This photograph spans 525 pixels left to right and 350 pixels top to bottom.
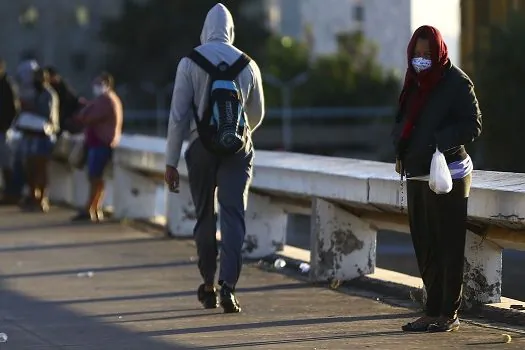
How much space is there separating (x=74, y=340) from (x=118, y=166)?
809 cm

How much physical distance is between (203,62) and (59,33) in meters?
103

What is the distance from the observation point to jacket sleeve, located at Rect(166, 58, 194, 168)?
870 cm

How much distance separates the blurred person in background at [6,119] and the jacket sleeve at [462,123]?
10688 mm

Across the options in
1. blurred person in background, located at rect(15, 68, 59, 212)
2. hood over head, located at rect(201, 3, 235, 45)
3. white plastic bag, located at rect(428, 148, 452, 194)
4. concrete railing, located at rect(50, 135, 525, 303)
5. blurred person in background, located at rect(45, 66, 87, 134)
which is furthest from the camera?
blurred person in background, located at rect(45, 66, 87, 134)

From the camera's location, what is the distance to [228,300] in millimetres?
8625

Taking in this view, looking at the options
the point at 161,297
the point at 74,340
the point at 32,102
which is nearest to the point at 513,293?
the point at 161,297

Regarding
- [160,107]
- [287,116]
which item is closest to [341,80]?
[287,116]

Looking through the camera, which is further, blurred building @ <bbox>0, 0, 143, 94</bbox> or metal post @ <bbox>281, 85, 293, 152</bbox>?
blurred building @ <bbox>0, 0, 143, 94</bbox>

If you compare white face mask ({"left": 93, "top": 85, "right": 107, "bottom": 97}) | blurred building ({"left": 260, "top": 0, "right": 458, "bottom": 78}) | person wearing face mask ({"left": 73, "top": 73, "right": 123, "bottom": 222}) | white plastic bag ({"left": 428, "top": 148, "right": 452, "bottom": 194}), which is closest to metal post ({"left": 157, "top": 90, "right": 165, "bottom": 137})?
blurred building ({"left": 260, "top": 0, "right": 458, "bottom": 78})

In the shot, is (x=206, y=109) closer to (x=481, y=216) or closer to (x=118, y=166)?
(x=481, y=216)

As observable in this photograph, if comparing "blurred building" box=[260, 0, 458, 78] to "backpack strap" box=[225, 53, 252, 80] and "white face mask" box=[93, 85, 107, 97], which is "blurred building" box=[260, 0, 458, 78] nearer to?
"white face mask" box=[93, 85, 107, 97]

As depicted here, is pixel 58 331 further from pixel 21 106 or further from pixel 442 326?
pixel 21 106

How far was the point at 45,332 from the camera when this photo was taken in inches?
Result: 317

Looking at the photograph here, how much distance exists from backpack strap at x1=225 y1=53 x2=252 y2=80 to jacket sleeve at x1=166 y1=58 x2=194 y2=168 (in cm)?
25
